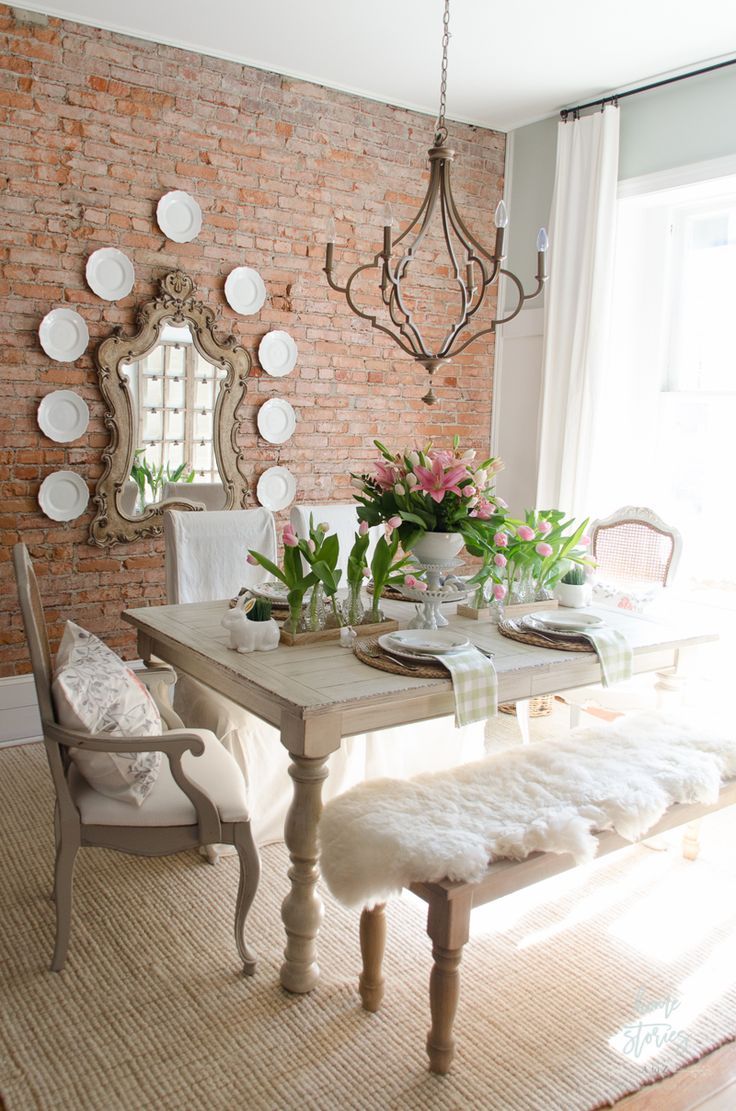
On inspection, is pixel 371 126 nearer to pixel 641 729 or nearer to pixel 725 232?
pixel 725 232

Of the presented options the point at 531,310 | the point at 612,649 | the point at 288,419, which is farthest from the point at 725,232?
the point at 612,649

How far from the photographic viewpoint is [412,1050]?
6.58 feet

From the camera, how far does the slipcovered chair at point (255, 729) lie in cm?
279

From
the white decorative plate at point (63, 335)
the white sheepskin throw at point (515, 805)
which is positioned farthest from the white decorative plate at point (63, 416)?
the white sheepskin throw at point (515, 805)

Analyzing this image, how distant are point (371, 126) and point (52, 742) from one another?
11.8 feet

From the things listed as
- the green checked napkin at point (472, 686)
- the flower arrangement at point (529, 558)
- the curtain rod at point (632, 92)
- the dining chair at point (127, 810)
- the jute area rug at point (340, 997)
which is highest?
the curtain rod at point (632, 92)

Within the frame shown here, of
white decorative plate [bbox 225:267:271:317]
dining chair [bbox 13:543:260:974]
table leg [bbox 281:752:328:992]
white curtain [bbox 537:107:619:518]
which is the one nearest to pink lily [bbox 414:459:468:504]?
table leg [bbox 281:752:328:992]

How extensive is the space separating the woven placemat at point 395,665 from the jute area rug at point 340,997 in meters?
0.74

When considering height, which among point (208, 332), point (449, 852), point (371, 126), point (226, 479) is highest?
point (371, 126)

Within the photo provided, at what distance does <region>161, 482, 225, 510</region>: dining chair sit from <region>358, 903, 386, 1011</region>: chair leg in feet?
8.17

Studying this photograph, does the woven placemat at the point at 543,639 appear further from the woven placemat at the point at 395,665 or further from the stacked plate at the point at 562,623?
the woven placemat at the point at 395,665

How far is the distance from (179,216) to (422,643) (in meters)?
2.51

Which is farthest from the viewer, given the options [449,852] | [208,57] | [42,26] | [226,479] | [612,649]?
[226,479]

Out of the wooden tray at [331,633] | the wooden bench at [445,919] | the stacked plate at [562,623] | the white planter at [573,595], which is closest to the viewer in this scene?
the wooden bench at [445,919]
